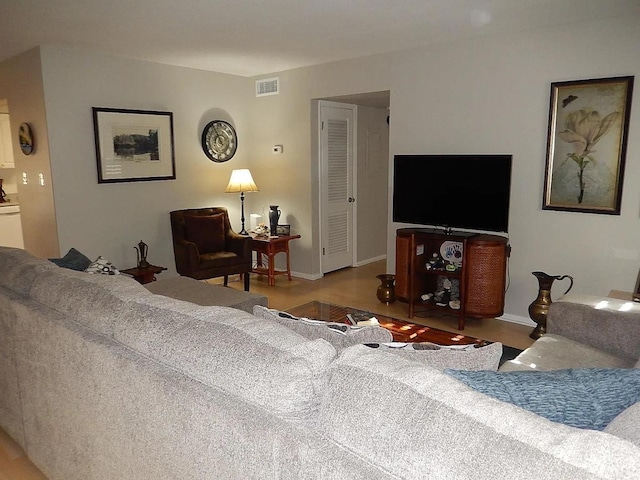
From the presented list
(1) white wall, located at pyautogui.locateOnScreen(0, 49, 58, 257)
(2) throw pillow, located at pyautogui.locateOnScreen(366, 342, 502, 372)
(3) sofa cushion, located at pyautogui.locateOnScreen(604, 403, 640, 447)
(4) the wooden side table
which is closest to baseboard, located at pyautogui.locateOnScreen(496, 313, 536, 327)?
(4) the wooden side table

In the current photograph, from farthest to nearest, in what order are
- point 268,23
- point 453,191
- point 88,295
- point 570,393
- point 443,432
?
point 453,191 → point 268,23 → point 88,295 → point 570,393 → point 443,432

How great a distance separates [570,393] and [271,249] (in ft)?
14.3

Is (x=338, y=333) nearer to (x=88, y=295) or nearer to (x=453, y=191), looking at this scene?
(x=88, y=295)

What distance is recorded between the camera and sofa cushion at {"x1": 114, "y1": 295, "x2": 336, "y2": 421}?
1094 millimetres

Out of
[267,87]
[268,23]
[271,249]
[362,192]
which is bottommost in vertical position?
[271,249]

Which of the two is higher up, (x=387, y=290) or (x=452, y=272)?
(x=452, y=272)

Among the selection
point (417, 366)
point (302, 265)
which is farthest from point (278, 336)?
point (302, 265)

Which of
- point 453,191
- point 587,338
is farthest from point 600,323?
point 453,191

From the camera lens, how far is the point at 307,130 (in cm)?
531

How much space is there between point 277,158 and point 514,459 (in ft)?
16.8

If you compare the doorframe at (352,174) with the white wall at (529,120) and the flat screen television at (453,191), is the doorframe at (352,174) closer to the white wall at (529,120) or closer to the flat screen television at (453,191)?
the white wall at (529,120)

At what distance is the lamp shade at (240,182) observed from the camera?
532cm

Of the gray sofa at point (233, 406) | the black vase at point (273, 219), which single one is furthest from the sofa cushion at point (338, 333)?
the black vase at point (273, 219)

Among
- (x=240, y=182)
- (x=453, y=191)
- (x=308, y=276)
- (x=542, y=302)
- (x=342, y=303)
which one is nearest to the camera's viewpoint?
(x=542, y=302)
